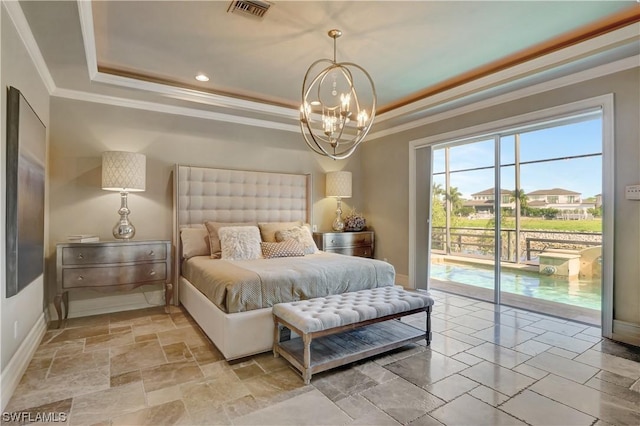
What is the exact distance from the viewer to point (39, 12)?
7.36 ft

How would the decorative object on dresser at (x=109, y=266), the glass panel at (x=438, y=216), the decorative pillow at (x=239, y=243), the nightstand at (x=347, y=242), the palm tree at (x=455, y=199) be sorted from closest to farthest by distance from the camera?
the decorative object on dresser at (x=109, y=266)
the decorative pillow at (x=239, y=243)
the palm tree at (x=455, y=199)
the glass panel at (x=438, y=216)
the nightstand at (x=347, y=242)

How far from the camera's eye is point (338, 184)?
552 centimetres

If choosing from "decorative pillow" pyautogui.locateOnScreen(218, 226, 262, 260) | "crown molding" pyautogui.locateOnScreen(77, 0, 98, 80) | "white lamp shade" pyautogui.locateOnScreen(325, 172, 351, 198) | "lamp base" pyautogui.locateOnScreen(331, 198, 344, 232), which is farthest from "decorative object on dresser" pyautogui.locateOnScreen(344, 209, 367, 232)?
"crown molding" pyautogui.locateOnScreen(77, 0, 98, 80)

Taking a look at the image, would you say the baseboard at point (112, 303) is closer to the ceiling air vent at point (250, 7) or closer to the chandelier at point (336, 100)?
the chandelier at point (336, 100)

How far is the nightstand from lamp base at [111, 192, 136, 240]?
2613 mm

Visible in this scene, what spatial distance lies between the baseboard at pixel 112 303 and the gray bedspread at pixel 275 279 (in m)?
0.84

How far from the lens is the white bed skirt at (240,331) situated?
2.61m

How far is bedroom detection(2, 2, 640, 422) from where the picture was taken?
10.0 feet

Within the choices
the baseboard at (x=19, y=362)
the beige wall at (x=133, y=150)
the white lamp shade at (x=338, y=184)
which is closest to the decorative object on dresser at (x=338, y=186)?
the white lamp shade at (x=338, y=184)

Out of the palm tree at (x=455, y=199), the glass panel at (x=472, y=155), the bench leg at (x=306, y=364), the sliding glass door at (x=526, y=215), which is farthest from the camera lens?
the palm tree at (x=455, y=199)

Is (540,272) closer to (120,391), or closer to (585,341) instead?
(585,341)

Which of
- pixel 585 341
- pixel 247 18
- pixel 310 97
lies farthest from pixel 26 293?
pixel 585 341

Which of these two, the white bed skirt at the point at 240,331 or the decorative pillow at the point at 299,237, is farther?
the decorative pillow at the point at 299,237

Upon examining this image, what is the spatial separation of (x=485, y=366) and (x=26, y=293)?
3.81 metres
